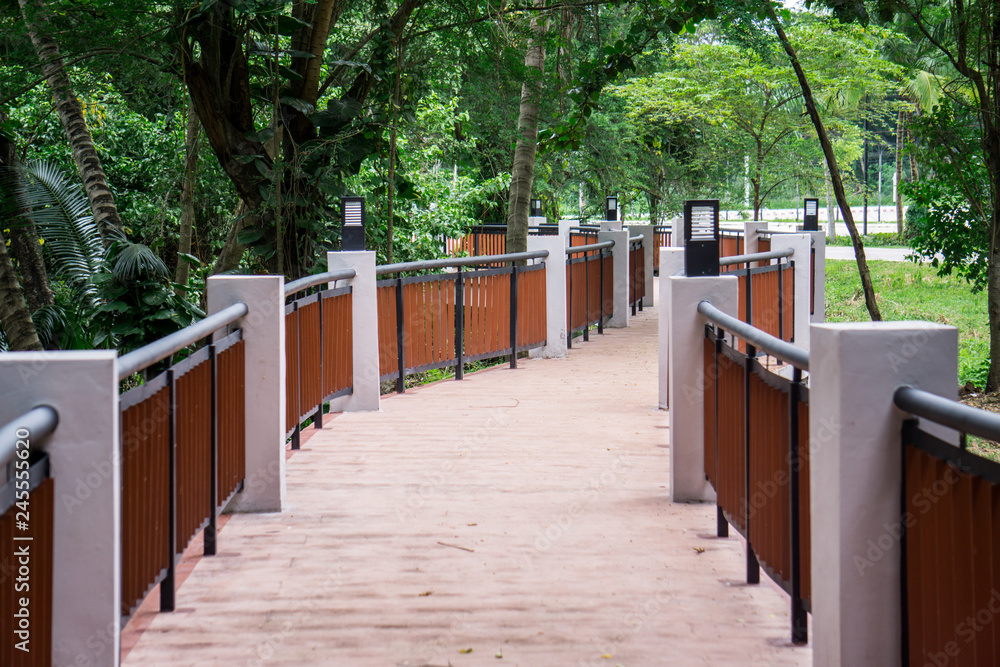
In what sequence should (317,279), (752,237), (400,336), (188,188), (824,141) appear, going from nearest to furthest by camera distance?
(317,279)
(400,336)
(824,141)
(188,188)
(752,237)

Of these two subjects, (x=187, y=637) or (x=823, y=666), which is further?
(x=187, y=637)

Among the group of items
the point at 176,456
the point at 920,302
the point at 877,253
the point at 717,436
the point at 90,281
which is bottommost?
the point at 920,302

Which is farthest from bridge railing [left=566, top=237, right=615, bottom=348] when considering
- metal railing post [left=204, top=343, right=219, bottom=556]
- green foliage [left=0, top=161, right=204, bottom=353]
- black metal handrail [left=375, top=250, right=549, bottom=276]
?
metal railing post [left=204, top=343, right=219, bottom=556]

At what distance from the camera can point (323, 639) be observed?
3.94 metres

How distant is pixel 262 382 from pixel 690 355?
96.2 inches

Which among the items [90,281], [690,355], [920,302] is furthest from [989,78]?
[920,302]

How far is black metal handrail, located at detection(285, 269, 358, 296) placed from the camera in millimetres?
6738

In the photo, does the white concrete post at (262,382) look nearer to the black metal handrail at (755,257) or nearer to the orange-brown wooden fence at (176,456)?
the orange-brown wooden fence at (176,456)

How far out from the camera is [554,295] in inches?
504

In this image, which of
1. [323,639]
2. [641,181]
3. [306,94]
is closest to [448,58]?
[306,94]

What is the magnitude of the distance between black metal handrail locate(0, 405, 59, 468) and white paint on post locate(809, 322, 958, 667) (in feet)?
7.10

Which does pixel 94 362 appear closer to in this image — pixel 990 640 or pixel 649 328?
pixel 990 640

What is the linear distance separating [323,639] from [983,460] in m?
2.57

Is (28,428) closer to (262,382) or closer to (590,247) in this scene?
(262,382)
